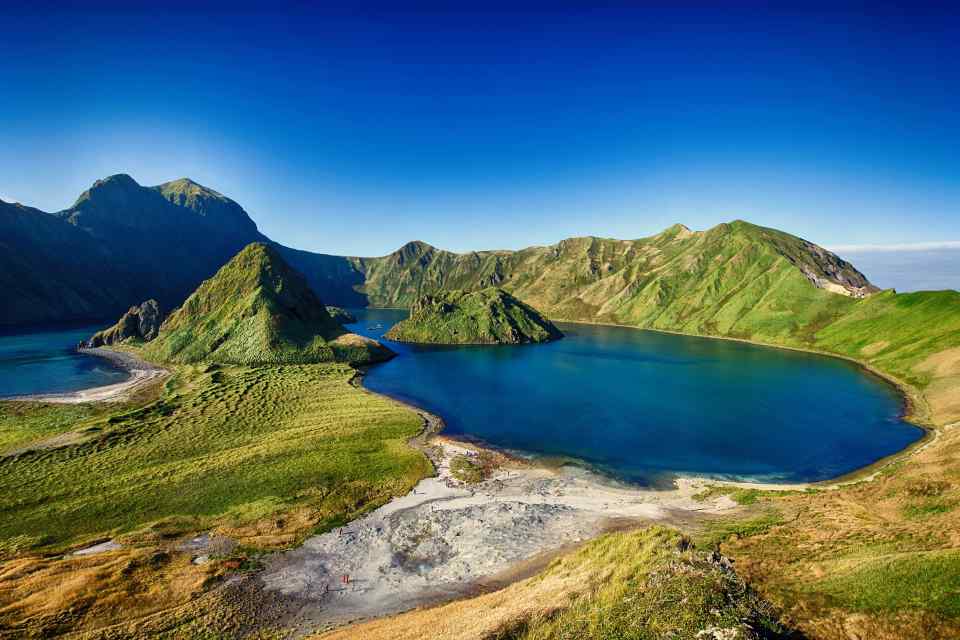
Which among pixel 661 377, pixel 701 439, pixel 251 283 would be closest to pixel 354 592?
pixel 701 439

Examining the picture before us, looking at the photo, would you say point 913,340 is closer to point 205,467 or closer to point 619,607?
point 619,607

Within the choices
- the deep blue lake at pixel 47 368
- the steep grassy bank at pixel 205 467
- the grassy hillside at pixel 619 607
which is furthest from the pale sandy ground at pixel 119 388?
the grassy hillside at pixel 619 607

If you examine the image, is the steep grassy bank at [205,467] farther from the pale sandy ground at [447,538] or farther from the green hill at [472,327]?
the green hill at [472,327]

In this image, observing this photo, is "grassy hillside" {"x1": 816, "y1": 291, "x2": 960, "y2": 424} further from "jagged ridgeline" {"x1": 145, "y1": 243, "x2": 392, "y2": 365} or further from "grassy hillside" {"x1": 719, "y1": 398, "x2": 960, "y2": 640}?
"jagged ridgeline" {"x1": 145, "y1": 243, "x2": 392, "y2": 365}

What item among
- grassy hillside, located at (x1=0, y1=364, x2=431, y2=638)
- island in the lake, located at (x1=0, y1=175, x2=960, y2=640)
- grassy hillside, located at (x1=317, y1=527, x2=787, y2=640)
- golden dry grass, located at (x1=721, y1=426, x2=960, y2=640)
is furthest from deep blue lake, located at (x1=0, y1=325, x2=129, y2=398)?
golden dry grass, located at (x1=721, y1=426, x2=960, y2=640)

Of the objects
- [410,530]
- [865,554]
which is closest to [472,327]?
[410,530]

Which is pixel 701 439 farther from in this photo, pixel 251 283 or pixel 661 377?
pixel 251 283
